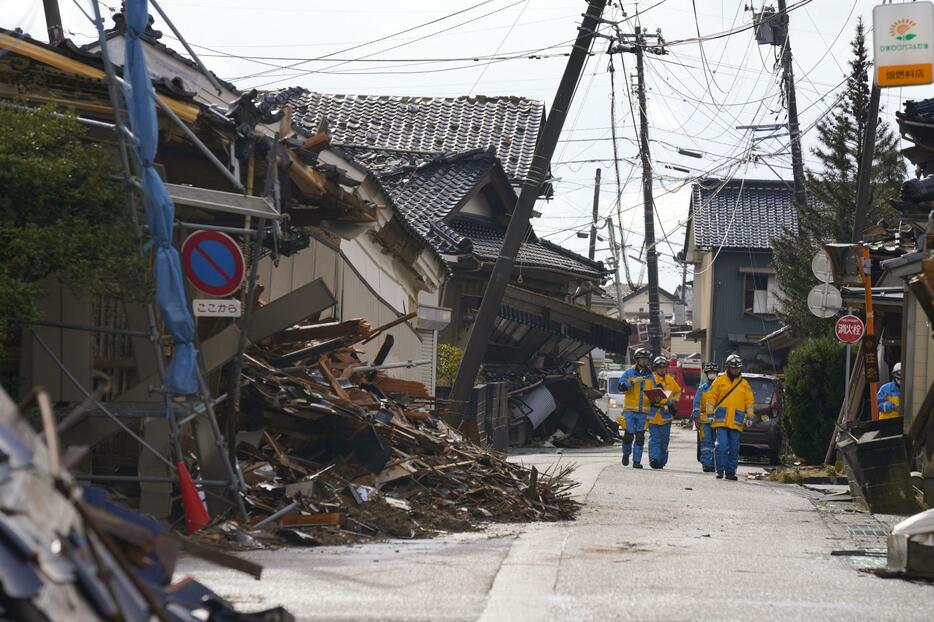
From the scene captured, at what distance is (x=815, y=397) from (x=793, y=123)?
980cm

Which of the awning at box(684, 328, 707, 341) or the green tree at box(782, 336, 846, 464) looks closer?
the green tree at box(782, 336, 846, 464)

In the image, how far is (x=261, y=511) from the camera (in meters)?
10.2

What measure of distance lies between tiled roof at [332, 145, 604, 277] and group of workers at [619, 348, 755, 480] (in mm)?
7501

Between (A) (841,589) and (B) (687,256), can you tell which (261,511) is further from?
(B) (687,256)

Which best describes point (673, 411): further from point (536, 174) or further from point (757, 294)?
point (757, 294)

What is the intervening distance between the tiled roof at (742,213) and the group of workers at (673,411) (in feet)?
107

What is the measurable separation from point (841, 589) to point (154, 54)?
9050mm

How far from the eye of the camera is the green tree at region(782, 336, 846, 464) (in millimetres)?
22578

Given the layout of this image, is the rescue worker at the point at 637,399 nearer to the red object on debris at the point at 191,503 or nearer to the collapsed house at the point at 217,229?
the collapsed house at the point at 217,229

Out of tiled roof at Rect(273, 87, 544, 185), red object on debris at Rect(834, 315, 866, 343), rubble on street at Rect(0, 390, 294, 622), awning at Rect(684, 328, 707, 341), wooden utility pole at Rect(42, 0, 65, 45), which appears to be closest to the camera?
rubble on street at Rect(0, 390, 294, 622)

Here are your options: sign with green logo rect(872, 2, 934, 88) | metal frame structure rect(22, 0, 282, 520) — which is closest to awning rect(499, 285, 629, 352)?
sign with green logo rect(872, 2, 934, 88)

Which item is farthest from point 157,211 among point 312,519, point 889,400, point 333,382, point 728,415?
point 889,400

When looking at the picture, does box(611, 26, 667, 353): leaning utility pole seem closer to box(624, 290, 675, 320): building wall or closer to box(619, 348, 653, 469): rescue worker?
box(619, 348, 653, 469): rescue worker

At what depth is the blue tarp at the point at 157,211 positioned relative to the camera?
29.9 ft
